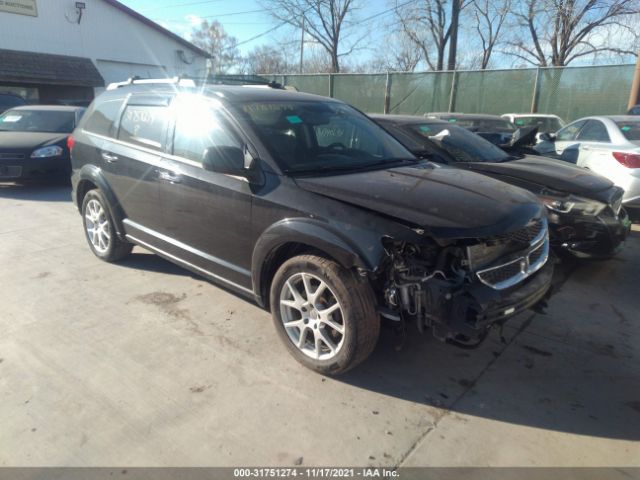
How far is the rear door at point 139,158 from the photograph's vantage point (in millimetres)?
3982

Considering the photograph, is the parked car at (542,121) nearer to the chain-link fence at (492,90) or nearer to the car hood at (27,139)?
the chain-link fence at (492,90)

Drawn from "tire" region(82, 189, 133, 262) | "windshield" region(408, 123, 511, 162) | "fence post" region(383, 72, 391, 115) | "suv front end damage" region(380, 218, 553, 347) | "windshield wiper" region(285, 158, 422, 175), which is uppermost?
"fence post" region(383, 72, 391, 115)

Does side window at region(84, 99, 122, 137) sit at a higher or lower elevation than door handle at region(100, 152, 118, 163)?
higher

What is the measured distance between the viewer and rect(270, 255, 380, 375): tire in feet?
8.87

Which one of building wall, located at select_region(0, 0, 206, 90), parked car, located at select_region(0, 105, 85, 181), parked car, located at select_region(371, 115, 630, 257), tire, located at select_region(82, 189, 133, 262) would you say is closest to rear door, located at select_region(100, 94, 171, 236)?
tire, located at select_region(82, 189, 133, 262)

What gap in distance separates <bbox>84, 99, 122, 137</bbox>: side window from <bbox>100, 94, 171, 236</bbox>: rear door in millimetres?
157

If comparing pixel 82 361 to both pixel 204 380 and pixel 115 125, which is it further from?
pixel 115 125

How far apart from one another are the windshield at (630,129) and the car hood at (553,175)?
1940 mm

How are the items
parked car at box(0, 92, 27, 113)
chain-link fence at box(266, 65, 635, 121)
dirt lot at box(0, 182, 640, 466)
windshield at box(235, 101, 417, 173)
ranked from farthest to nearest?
1. parked car at box(0, 92, 27, 113)
2. chain-link fence at box(266, 65, 635, 121)
3. windshield at box(235, 101, 417, 173)
4. dirt lot at box(0, 182, 640, 466)

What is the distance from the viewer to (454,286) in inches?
98.6

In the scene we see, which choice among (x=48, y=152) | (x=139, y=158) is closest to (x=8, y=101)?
(x=48, y=152)

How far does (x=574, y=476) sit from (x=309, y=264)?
178cm

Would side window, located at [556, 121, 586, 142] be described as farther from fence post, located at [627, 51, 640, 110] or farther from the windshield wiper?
the windshield wiper

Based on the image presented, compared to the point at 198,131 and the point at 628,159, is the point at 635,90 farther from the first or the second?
the point at 198,131
